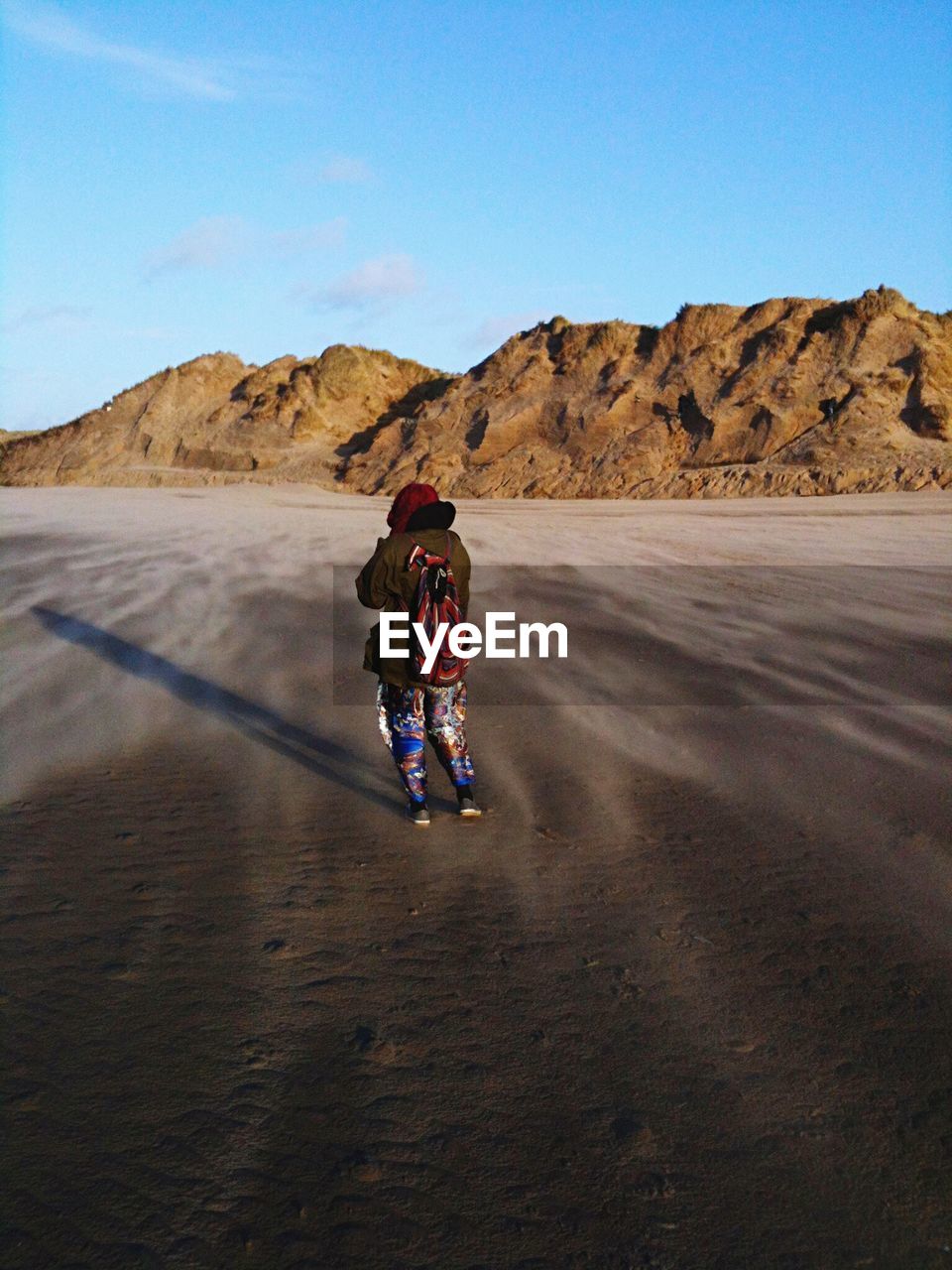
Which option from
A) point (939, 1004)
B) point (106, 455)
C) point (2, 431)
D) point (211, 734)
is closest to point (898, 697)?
point (939, 1004)

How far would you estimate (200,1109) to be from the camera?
8.27 ft

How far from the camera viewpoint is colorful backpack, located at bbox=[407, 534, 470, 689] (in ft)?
14.2

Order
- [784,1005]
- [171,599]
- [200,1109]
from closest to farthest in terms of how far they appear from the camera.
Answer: [200,1109]
[784,1005]
[171,599]

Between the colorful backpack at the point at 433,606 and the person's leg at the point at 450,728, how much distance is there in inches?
4.9

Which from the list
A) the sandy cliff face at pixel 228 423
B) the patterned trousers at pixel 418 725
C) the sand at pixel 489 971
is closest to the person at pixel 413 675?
the patterned trousers at pixel 418 725

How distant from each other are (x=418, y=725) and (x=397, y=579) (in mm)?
680

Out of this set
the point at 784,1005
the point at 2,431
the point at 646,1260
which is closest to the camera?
the point at 646,1260

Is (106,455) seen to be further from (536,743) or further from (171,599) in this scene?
(536,743)

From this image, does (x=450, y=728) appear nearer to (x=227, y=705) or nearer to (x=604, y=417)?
(x=227, y=705)

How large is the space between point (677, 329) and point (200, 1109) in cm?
3489

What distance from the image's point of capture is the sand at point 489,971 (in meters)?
2.23

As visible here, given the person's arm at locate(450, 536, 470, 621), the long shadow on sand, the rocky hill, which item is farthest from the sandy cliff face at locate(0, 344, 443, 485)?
the person's arm at locate(450, 536, 470, 621)

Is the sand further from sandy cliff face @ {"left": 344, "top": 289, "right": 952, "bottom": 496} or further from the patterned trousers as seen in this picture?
sandy cliff face @ {"left": 344, "top": 289, "right": 952, "bottom": 496}

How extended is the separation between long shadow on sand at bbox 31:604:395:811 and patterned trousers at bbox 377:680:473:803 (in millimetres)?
374
